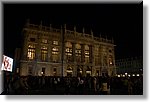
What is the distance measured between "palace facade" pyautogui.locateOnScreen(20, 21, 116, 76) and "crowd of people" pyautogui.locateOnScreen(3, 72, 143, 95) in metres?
0.07

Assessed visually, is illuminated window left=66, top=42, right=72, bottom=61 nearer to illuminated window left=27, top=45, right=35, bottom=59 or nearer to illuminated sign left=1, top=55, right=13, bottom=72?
illuminated window left=27, top=45, right=35, bottom=59

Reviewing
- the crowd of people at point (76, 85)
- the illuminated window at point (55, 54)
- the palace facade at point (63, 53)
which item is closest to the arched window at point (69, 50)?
the palace facade at point (63, 53)

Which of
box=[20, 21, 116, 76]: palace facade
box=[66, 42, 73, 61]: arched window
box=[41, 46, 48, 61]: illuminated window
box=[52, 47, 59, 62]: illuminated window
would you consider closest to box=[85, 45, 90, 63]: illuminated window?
box=[20, 21, 116, 76]: palace facade

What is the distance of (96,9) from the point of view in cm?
304

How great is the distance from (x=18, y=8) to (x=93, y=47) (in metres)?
1.10

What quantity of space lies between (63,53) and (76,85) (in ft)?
1.44

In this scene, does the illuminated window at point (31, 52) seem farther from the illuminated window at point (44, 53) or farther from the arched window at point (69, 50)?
the arched window at point (69, 50)

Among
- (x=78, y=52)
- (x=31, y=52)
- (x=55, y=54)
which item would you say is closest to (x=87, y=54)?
(x=78, y=52)

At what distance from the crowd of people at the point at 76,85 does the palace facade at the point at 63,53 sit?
2.8 inches

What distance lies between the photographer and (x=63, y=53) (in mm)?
2926

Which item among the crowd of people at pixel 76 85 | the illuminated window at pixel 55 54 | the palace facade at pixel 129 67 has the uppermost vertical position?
the illuminated window at pixel 55 54

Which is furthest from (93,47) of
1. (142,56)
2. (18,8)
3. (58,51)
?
(18,8)

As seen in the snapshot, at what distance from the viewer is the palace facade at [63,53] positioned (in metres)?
2.80

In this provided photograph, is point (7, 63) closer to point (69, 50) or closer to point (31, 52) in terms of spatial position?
point (31, 52)
